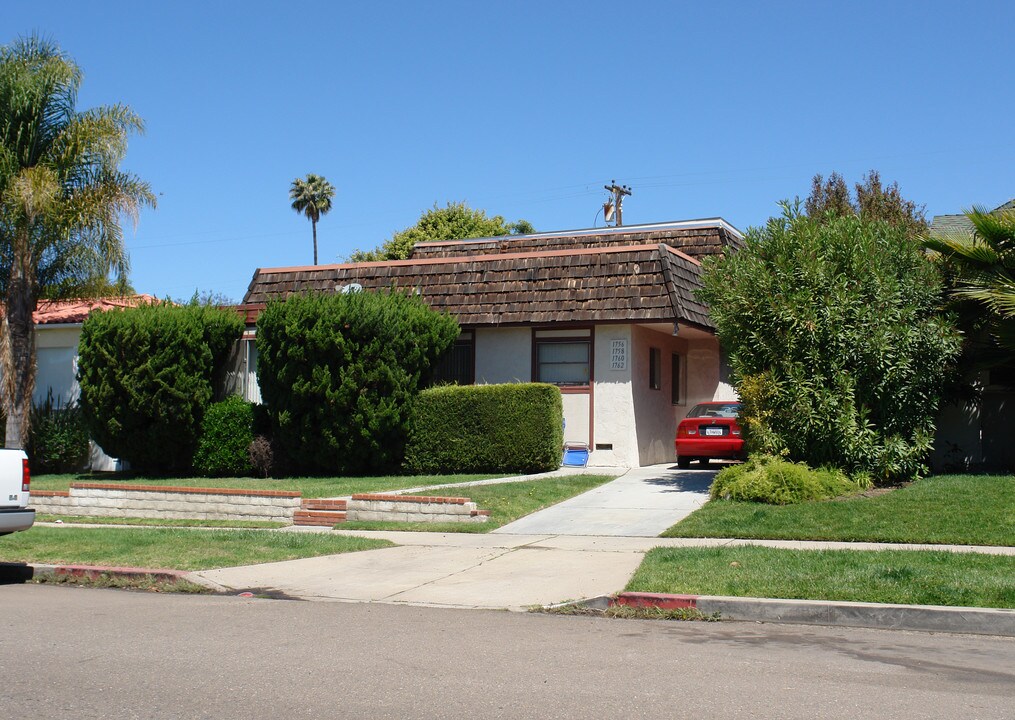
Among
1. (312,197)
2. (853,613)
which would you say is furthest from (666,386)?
(312,197)

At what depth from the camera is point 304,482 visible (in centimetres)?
1955

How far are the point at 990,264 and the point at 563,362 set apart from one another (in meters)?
8.84

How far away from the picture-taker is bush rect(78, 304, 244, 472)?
20.8 metres

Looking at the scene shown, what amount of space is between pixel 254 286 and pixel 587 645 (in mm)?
18810

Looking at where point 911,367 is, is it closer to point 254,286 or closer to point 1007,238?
point 1007,238

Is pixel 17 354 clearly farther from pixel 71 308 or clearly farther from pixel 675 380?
pixel 675 380

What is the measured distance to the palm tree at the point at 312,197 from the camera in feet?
220

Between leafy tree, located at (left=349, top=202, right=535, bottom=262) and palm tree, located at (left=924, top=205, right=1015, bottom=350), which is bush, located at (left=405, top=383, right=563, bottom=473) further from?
leafy tree, located at (left=349, top=202, right=535, bottom=262)

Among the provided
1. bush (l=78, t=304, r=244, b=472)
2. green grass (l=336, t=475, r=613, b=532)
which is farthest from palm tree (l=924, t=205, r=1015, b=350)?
bush (l=78, t=304, r=244, b=472)

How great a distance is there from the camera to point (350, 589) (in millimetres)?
10234


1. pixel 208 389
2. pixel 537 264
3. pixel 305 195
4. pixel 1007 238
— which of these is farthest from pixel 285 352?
pixel 305 195

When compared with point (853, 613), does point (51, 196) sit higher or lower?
higher

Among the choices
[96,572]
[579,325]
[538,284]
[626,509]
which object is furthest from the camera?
[538,284]

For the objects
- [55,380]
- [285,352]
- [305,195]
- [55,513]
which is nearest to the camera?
[55,513]
